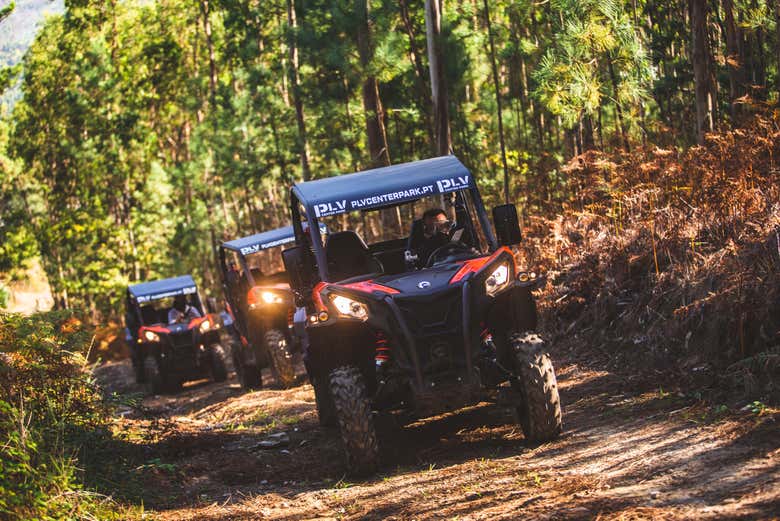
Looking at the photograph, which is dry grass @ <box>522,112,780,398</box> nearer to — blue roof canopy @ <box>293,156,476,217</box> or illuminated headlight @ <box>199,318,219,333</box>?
blue roof canopy @ <box>293,156,476,217</box>

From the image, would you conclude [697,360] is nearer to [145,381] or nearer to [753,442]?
[753,442]

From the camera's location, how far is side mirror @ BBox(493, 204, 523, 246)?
7.29m

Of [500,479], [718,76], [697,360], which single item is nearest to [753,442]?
[500,479]

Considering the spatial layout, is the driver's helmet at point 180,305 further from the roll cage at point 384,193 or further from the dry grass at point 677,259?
the roll cage at point 384,193

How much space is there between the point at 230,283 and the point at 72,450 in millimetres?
8548

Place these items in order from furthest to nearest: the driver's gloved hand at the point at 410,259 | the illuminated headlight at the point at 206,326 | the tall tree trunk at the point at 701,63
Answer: the illuminated headlight at the point at 206,326 < the tall tree trunk at the point at 701,63 < the driver's gloved hand at the point at 410,259

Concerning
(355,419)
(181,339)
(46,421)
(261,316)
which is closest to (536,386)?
(355,419)

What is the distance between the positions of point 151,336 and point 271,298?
16.2ft

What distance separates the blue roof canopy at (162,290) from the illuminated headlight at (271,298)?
17.9 feet

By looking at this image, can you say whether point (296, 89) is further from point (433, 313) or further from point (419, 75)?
point (433, 313)

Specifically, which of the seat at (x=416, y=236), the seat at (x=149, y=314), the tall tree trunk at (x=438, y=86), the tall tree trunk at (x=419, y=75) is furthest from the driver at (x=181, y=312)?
the seat at (x=416, y=236)

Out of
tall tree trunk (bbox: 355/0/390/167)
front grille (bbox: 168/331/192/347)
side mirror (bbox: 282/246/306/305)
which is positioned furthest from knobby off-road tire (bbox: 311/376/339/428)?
tall tree trunk (bbox: 355/0/390/167)

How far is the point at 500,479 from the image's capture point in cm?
604

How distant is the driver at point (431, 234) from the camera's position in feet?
26.1
